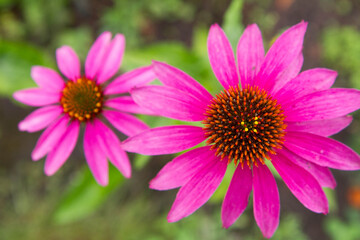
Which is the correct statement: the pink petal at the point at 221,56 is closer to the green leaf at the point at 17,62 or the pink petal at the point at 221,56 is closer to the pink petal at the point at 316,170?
the pink petal at the point at 316,170

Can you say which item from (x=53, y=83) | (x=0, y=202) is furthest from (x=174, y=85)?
(x=0, y=202)

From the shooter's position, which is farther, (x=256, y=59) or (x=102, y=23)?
(x=102, y=23)

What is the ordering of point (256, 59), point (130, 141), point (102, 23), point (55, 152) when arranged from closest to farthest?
point (130, 141) < point (256, 59) < point (55, 152) < point (102, 23)

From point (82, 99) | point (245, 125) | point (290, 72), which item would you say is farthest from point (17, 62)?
point (290, 72)

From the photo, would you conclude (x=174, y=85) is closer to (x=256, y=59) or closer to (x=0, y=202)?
(x=256, y=59)

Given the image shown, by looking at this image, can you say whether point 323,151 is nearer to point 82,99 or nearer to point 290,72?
point 290,72

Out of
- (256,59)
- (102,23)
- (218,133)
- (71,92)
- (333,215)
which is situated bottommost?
(333,215)
